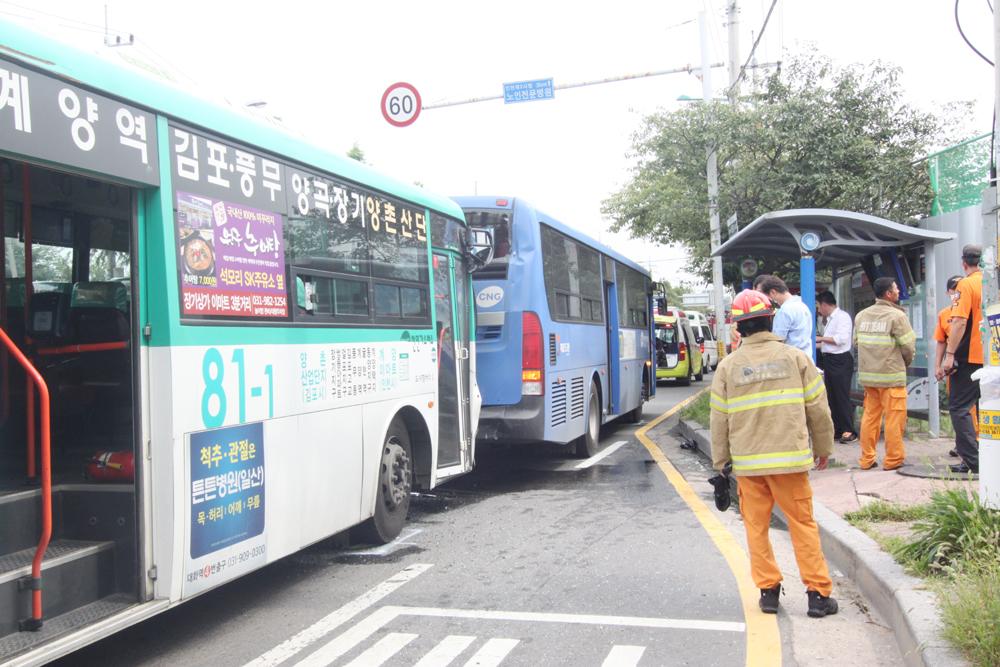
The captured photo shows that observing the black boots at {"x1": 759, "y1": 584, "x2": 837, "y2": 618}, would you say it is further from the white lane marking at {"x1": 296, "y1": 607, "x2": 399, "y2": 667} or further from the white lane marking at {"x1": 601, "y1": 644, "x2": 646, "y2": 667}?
the white lane marking at {"x1": 296, "y1": 607, "x2": 399, "y2": 667}

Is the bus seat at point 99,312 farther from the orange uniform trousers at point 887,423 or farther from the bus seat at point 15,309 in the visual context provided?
the orange uniform trousers at point 887,423

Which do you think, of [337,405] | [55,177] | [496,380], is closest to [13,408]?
[55,177]

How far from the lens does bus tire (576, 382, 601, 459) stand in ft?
38.8

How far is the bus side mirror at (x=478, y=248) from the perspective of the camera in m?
8.70

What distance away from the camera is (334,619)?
5.15 m

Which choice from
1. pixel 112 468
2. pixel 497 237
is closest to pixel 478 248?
pixel 497 237

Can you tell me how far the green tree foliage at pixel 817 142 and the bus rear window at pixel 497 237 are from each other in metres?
8.86

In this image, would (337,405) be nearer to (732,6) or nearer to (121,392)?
(121,392)

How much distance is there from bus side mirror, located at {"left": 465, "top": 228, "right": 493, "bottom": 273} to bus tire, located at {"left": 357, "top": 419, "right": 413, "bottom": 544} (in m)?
2.17

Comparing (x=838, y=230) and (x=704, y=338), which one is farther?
(x=704, y=338)

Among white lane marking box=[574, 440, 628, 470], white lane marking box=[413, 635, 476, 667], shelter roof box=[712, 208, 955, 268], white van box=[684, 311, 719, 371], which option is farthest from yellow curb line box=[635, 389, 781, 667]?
white van box=[684, 311, 719, 371]

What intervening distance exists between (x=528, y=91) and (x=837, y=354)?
7732 millimetres

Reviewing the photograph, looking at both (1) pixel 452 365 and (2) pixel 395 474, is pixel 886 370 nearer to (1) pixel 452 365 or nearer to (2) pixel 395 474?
(1) pixel 452 365

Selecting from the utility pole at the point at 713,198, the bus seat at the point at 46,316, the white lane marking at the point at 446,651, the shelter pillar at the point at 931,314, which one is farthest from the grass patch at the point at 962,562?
the utility pole at the point at 713,198
